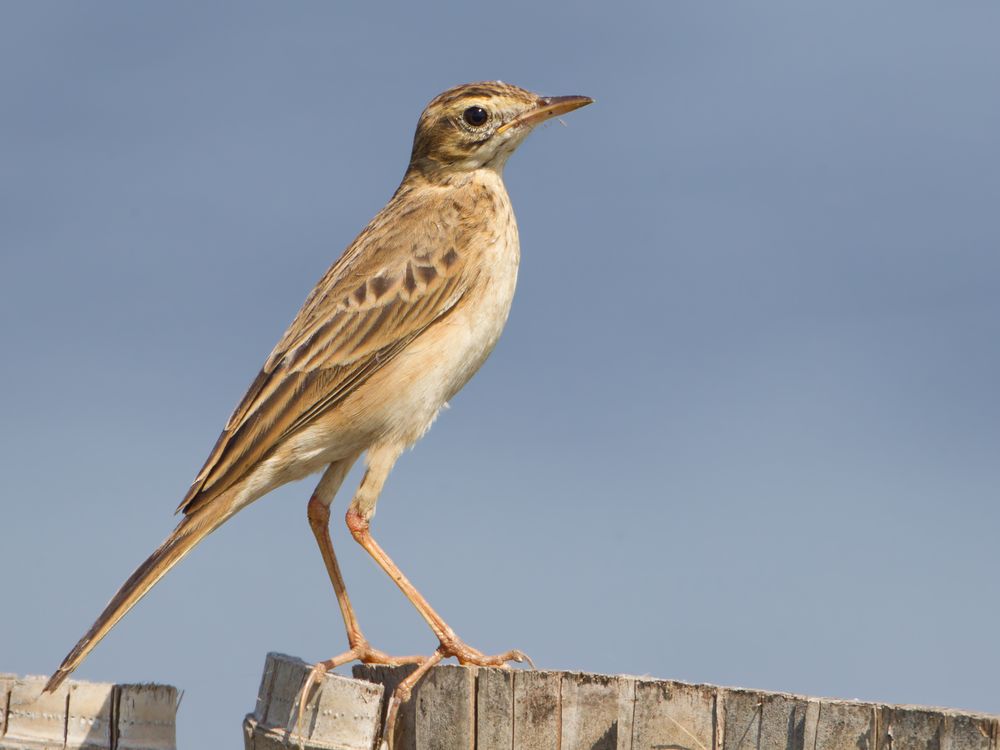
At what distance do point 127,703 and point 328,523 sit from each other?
9.18 ft

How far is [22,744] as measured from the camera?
647 cm

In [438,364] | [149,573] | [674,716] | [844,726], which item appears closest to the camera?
[844,726]

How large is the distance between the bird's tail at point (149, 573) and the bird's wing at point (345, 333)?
120 millimetres

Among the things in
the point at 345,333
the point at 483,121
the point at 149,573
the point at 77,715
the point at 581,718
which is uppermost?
the point at 483,121

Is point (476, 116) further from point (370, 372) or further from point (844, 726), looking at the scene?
point (844, 726)

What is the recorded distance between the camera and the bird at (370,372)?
8203 millimetres

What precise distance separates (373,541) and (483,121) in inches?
134

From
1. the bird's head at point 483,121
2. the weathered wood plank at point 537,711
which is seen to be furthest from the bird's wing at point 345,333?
the weathered wood plank at point 537,711

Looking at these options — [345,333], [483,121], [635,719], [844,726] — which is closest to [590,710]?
[635,719]

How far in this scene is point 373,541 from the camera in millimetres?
8805

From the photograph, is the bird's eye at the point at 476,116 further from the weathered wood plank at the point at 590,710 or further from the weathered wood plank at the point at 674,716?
the weathered wood plank at the point at 674,716

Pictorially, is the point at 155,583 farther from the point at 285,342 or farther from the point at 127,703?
the point at 285,342

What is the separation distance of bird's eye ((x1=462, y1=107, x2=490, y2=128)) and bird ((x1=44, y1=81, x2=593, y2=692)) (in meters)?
0.51

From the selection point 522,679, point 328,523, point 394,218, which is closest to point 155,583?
point 328,523
